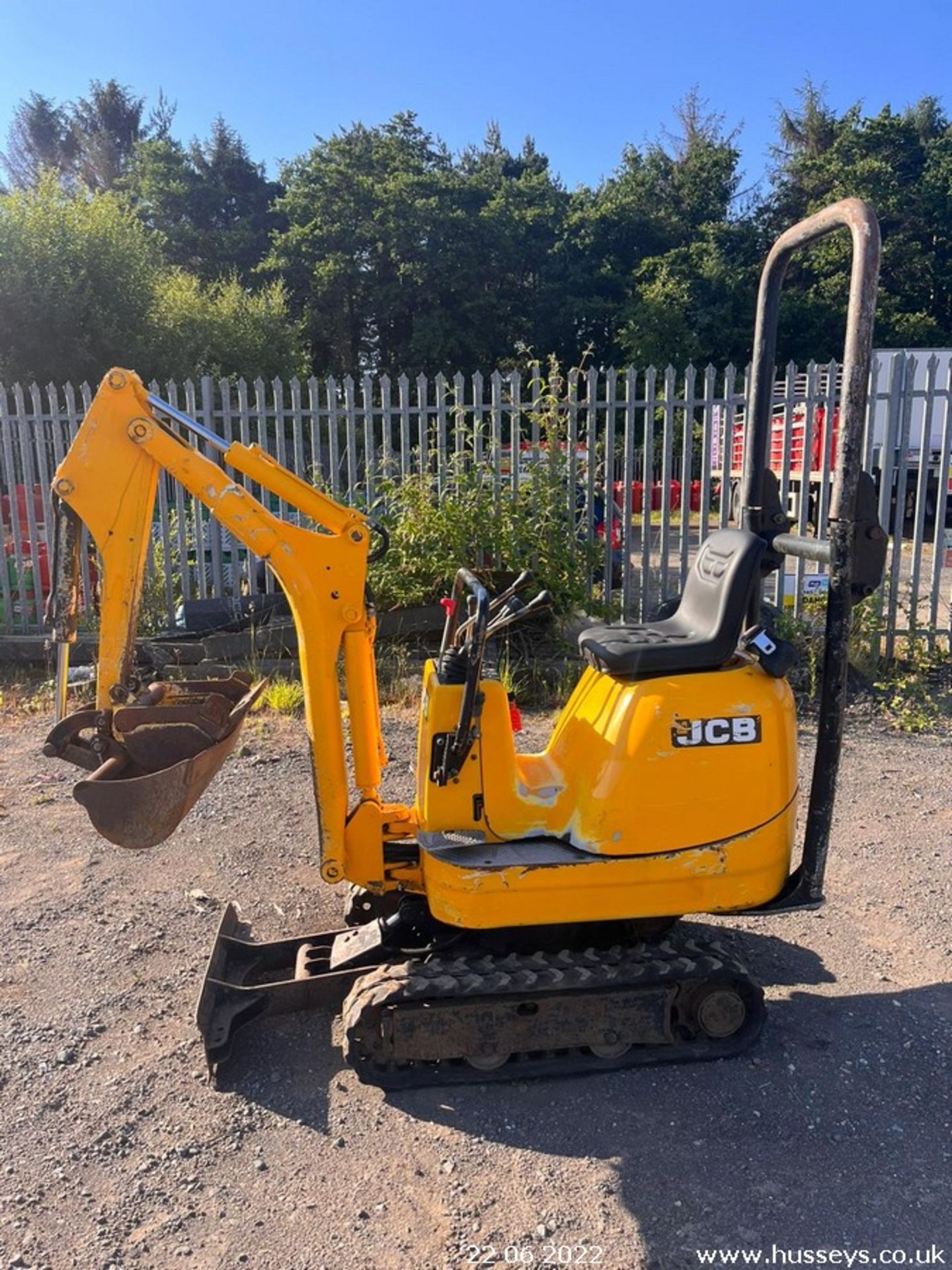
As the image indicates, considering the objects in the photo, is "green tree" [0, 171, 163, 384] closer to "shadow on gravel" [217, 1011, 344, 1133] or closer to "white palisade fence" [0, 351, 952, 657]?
"white palisade fence" [0, 351, 952, 657]

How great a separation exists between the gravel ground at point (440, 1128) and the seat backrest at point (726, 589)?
1.46m

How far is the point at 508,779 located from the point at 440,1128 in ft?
3.58

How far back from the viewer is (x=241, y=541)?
3.11 m

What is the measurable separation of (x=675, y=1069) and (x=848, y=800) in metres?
2.75

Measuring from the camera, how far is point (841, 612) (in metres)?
2.74

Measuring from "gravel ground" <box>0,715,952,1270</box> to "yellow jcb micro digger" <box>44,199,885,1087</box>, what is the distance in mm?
192

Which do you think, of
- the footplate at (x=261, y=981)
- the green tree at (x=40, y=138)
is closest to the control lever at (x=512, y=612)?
the footplate at (x=261, y=981)

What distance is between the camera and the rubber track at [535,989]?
296 cm

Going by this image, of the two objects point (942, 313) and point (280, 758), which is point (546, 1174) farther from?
point (942, 313)

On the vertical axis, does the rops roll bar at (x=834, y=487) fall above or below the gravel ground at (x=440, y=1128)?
above

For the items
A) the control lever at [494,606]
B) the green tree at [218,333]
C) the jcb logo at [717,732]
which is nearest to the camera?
the jcb logo at [717,732]

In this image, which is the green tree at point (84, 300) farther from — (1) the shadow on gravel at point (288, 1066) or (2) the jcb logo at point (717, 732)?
(2) the jcb logo at point (717, 732)

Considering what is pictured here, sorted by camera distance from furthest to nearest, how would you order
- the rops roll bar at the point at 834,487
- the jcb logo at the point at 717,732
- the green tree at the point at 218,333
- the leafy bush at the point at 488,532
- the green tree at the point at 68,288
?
the green tree at the point at 218,333, the green tree at the point at 68,288, the leafy bush at the point at 488,532, the jcb logo at the point at 717,732, the rops roll bar at the point at 834,487

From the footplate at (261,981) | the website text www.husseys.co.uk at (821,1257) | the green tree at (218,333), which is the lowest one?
the website text www.husseys.co.uk at (821,1257)
